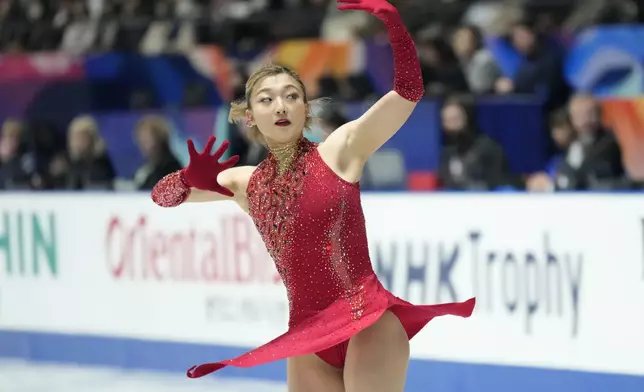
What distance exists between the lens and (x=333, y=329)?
2918 millimetres

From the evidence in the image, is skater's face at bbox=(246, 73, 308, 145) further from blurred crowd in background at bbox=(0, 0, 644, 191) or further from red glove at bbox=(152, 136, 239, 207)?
blurred crowd in background at bbox=(0, 0, 644, 191)

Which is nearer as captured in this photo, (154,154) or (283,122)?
(283,122)

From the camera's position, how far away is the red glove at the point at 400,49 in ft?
9.22

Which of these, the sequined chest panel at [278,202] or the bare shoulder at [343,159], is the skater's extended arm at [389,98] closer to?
the bare shoulder at [343,159]

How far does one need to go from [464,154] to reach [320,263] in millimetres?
3097

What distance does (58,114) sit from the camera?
8047 millimetres

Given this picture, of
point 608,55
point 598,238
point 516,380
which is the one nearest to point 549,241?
point 598,238

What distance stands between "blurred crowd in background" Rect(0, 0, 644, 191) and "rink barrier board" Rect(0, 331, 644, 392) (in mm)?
889

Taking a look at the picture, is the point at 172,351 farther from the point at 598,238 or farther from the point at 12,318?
the point at 598,238

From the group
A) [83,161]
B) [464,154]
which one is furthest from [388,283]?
[83,161]

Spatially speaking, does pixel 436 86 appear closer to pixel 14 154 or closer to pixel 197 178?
pixel 14 154

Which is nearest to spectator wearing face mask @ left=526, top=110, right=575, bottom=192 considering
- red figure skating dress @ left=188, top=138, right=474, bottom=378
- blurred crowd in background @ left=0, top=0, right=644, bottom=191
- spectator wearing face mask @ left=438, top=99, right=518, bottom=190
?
blurred crowd in background @ left=0, top=0, right=644, bottom=191

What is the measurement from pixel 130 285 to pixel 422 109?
1967 mm

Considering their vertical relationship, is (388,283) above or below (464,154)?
below
